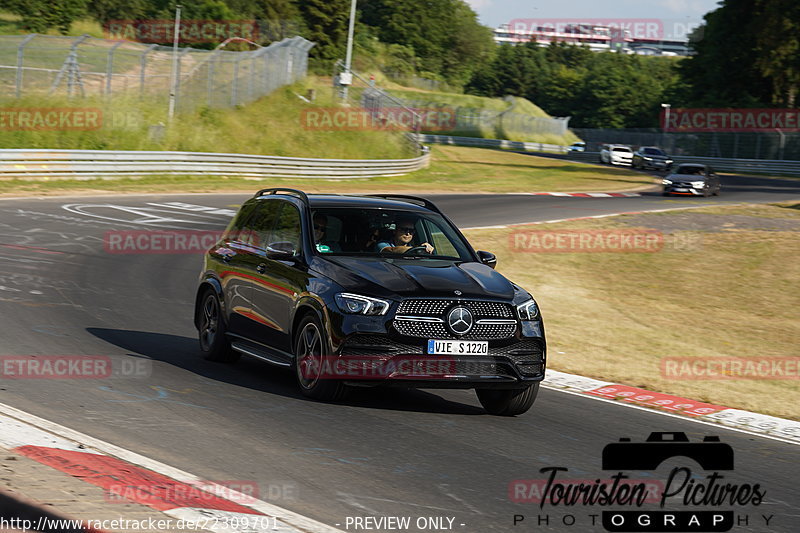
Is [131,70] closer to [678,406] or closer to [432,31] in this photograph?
[678,406]

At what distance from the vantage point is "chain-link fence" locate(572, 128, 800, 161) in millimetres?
69000

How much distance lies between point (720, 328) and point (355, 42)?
336 ft

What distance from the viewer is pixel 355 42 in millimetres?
116000

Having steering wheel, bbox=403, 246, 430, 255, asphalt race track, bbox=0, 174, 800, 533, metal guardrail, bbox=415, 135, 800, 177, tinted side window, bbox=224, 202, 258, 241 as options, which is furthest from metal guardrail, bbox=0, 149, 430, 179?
steering wheel, bbox=403, 246, 430, 255

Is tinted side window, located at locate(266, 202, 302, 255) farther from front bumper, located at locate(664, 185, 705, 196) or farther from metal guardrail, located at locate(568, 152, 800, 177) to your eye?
metal guardrail, located at locate(568, 152, 800, 177)

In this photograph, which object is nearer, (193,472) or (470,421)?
(193,472)

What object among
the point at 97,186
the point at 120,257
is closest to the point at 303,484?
the point at 120,257

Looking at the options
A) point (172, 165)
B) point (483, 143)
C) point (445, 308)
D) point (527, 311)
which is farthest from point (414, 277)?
point (483, 143)

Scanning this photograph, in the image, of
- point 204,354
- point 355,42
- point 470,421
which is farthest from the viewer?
point 355,42

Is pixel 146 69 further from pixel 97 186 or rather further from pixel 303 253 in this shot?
pixel 303 253

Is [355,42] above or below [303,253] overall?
above

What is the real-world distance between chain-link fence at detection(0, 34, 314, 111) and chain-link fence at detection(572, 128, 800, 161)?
3461 cm

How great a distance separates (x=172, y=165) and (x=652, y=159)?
3358 cm

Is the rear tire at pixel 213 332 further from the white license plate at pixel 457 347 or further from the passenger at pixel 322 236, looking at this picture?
the white license plate at pixel 457 347
